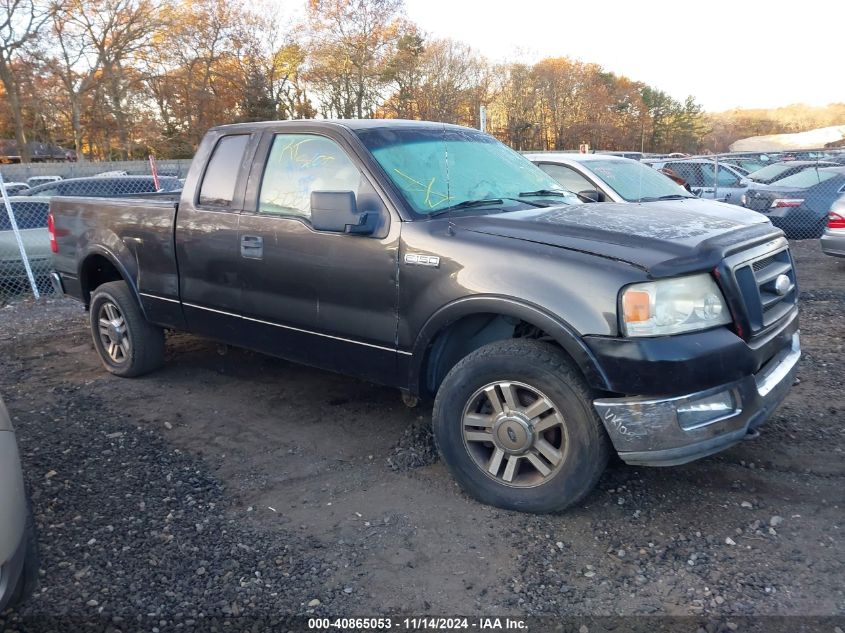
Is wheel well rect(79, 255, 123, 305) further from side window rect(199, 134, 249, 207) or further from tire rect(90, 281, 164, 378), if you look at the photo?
side window rect(199, 134, 249, 207)

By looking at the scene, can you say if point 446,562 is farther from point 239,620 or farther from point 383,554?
point 239,620

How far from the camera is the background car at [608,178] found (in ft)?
25.3

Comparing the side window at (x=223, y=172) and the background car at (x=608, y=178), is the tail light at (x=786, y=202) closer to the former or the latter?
the background car at (x=608, y=178)

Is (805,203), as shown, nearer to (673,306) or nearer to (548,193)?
(548,193)

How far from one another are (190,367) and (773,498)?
452 centimetres

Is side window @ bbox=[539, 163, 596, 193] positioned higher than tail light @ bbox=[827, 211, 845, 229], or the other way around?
side window @ bbox=[539, 163, 596, 193]

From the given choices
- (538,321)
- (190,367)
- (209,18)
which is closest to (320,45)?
(209,18)

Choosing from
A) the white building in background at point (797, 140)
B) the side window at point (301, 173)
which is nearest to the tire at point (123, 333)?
the side window at point (301, 173)

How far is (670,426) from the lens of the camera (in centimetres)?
302

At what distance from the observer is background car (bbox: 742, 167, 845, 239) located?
1251 cm

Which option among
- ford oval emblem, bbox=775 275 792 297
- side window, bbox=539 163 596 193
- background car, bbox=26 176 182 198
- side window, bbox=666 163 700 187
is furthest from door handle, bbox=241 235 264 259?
side window, bbox=666 163 700 187

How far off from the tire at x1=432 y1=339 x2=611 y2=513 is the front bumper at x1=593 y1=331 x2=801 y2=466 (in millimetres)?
112

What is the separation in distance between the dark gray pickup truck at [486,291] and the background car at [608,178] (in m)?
3.26

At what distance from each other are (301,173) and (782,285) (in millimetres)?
2790
